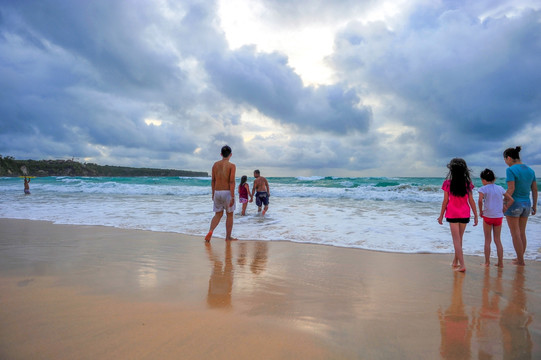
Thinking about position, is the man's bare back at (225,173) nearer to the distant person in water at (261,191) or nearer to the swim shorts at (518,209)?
the distant person in water at (261,191)

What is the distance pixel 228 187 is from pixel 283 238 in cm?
176

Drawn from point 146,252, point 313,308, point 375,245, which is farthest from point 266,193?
point 313,308

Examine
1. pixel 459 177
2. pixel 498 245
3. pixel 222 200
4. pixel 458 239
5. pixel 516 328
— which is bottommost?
pixel 516 328

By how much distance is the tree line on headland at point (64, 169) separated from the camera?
6506cm

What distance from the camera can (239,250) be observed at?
5598mm

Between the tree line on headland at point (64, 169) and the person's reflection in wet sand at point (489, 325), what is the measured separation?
81.6m

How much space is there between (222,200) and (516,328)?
527 cm

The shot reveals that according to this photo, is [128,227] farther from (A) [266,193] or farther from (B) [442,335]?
(B) [442,335]

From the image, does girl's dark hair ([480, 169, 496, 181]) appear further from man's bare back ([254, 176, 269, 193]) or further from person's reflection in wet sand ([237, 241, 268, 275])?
man's bare back ([254, 176, 269, 193])

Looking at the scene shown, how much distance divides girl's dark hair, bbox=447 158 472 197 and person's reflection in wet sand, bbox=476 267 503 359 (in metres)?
1.38

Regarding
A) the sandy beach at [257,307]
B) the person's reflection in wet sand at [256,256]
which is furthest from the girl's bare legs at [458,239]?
the person's reflection in wet sand at [256,256]

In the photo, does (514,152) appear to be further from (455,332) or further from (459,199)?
(455,332)

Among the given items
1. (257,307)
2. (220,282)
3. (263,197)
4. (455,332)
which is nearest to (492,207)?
(455,332)

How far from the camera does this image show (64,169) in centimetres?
7175
